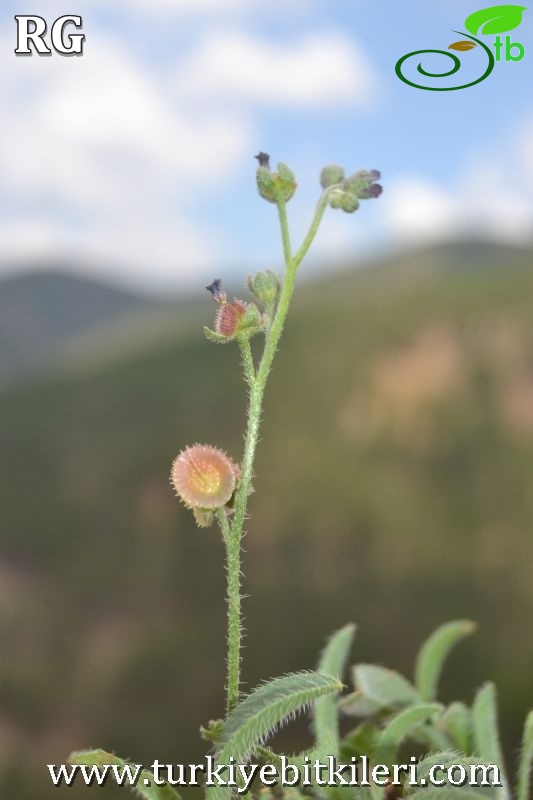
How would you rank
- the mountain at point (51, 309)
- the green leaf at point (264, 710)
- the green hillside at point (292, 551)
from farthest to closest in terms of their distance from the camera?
the mountain at point (51, 309) < the green hillside at point (292, 551) < the green leaf at point (264, 710)

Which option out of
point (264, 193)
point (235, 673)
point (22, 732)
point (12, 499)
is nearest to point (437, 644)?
point (235, 673)

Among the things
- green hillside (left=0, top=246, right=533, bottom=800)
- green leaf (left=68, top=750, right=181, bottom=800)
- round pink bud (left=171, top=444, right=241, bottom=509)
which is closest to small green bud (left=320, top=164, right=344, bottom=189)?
round pink bud (left=171, top=444, right=241, bottom=509)

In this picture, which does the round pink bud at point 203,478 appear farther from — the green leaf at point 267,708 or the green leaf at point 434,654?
the green leaf at point 434,654

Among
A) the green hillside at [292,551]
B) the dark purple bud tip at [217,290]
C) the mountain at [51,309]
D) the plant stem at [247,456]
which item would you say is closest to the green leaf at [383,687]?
the plant stem at [247,456]

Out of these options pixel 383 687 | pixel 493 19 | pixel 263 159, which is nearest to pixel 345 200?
pixel 263 159

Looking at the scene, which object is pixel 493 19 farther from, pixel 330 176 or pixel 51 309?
pixel 51 309

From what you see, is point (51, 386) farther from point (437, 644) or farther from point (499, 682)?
point (437, 644)

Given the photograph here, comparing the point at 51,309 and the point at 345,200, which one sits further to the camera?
the point at 51,309
